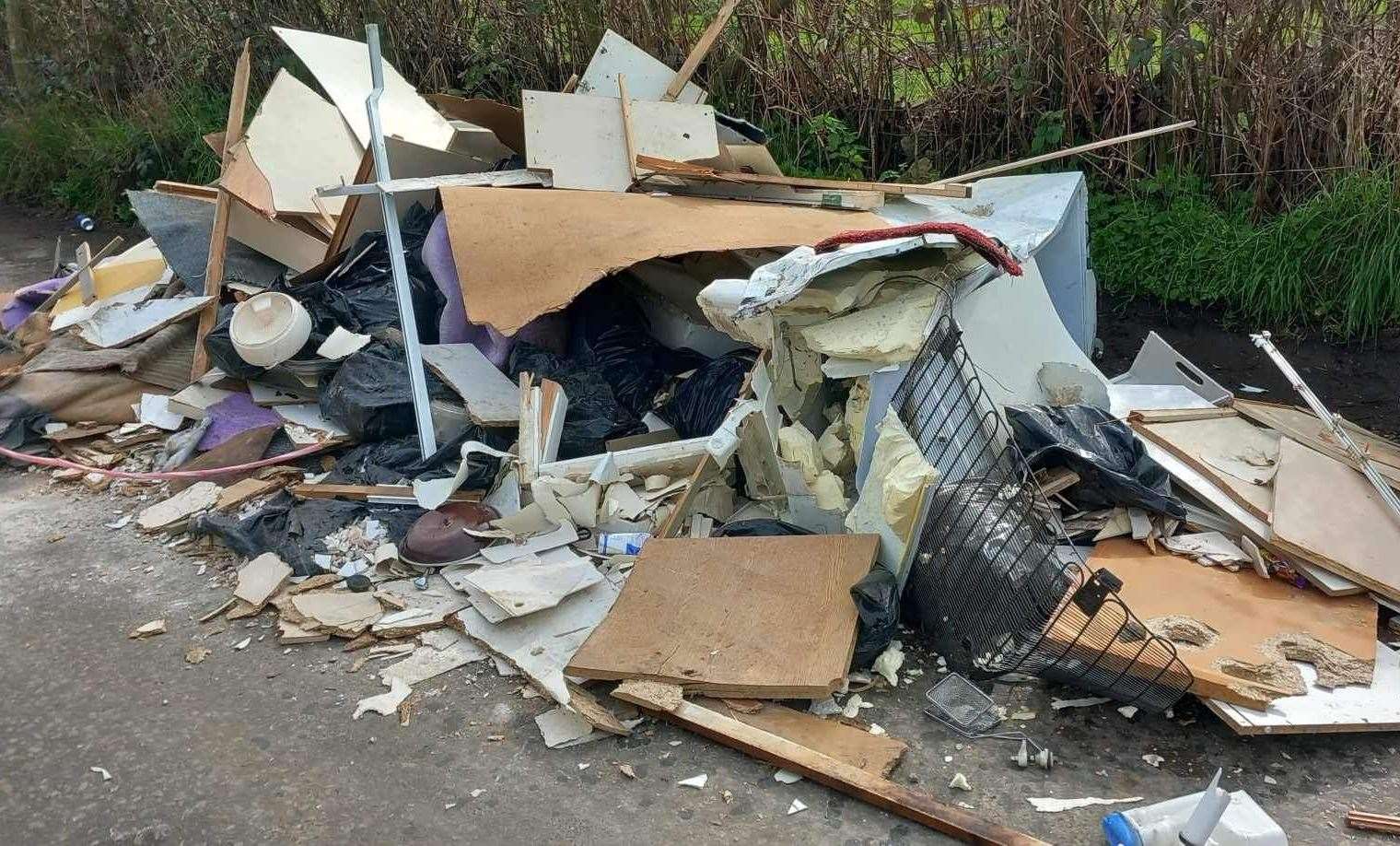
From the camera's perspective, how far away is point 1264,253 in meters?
5.57

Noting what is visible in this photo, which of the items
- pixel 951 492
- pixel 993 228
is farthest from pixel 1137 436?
pixel 993 228

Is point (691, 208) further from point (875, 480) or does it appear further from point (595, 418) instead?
point (875, 480)

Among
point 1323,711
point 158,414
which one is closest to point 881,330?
point 1323,711

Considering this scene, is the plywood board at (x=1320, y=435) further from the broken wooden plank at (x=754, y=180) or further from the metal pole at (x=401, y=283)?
the metal pole at (x=401, y=283)

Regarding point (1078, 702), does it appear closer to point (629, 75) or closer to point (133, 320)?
point (629, 75)

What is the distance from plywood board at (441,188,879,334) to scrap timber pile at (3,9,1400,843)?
2cm

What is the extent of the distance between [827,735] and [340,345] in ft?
10.5

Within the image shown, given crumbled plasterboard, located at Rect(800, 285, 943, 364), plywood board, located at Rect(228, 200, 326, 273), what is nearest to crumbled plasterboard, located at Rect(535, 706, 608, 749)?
crumbled plasterboard, located at Rect(800, 285, 943, 364)

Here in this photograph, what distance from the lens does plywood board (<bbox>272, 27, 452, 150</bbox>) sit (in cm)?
578

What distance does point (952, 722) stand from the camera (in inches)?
128

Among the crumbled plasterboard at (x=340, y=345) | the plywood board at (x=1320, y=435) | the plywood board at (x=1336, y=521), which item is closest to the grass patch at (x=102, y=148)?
the crumbled plasterboard at (x=340, y=345)

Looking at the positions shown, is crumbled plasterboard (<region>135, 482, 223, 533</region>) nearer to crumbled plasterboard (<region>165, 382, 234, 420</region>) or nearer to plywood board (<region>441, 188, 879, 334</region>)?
crumbled plasterboard (<region>165, 382, 234, 420</region>)

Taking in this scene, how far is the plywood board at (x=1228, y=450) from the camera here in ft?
12.5

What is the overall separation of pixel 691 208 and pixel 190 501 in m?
2.63
